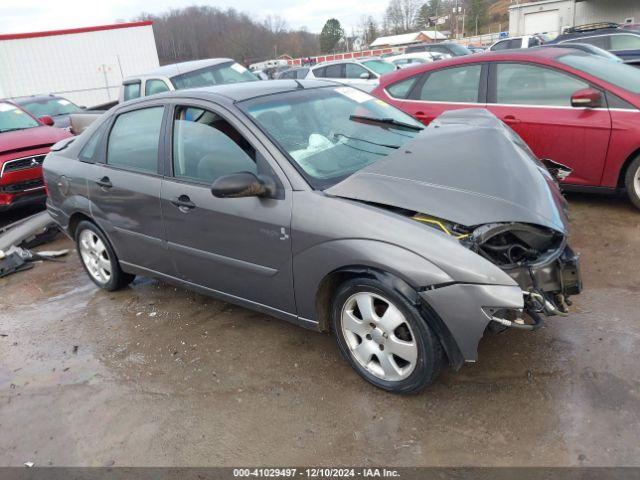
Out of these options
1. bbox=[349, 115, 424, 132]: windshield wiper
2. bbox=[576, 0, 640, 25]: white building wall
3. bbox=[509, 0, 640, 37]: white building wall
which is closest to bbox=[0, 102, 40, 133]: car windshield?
bbox=[349, 115, 424, 132]: windshield wiper

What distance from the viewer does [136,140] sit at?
13.2 ft

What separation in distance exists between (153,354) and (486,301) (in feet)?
7.70

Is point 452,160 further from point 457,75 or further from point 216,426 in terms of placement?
point 457,75

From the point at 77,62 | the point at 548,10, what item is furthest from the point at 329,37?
the point at 77,62

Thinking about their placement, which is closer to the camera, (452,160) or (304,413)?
(304,413)

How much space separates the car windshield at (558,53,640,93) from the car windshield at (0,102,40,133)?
7.53 m

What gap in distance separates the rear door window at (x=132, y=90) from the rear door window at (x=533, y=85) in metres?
6.14

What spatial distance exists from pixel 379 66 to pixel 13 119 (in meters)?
11.2

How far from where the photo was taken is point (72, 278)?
531 cm

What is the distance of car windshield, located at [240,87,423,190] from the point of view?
320 centimetres

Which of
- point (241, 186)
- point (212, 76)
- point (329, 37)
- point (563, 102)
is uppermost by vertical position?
point (329, 37)

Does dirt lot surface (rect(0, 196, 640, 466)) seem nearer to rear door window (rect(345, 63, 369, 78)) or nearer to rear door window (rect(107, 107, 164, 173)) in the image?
rear door window (rect(107, 107, 164, 173))

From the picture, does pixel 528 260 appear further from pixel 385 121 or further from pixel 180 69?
pixel 180 69

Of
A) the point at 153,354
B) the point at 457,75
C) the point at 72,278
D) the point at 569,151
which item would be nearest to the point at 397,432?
the point at 153,354
